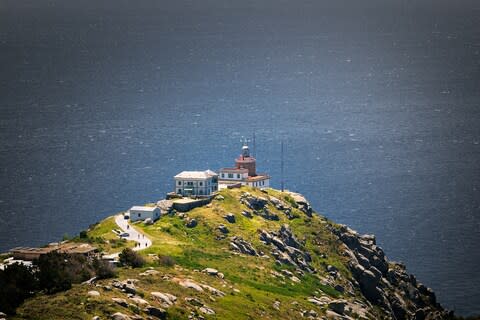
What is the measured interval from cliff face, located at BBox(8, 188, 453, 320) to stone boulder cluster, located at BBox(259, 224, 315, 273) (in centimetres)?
18

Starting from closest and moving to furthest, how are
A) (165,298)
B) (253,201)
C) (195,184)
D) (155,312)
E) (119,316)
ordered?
(119,316) → (155,312) → (165,298) → (195,184) → (253,201)

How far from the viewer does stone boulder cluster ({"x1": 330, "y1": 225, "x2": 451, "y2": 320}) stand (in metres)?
187

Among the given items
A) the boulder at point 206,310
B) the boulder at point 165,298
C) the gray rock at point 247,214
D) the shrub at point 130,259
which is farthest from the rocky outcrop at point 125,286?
the gray rock at point 247,214

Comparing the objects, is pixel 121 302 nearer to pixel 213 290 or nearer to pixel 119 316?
pixel 119 316

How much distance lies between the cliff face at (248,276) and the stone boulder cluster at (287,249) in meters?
0.18

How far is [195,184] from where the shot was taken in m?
192

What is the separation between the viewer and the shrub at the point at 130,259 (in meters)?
154

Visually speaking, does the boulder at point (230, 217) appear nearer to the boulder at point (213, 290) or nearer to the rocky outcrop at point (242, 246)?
the rocky outcrop at point (242, 246)

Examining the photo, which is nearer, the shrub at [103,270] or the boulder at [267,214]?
the shrub at [103,270]

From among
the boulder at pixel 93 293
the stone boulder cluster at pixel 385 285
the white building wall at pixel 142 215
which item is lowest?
the stone boulder cluster at pixel 385 285

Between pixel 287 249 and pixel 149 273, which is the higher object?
pixel 149 273

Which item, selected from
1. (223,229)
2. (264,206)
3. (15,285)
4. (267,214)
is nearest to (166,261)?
(223,229)

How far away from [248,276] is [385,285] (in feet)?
107

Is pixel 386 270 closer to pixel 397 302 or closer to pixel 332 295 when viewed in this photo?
pixel 397 302
